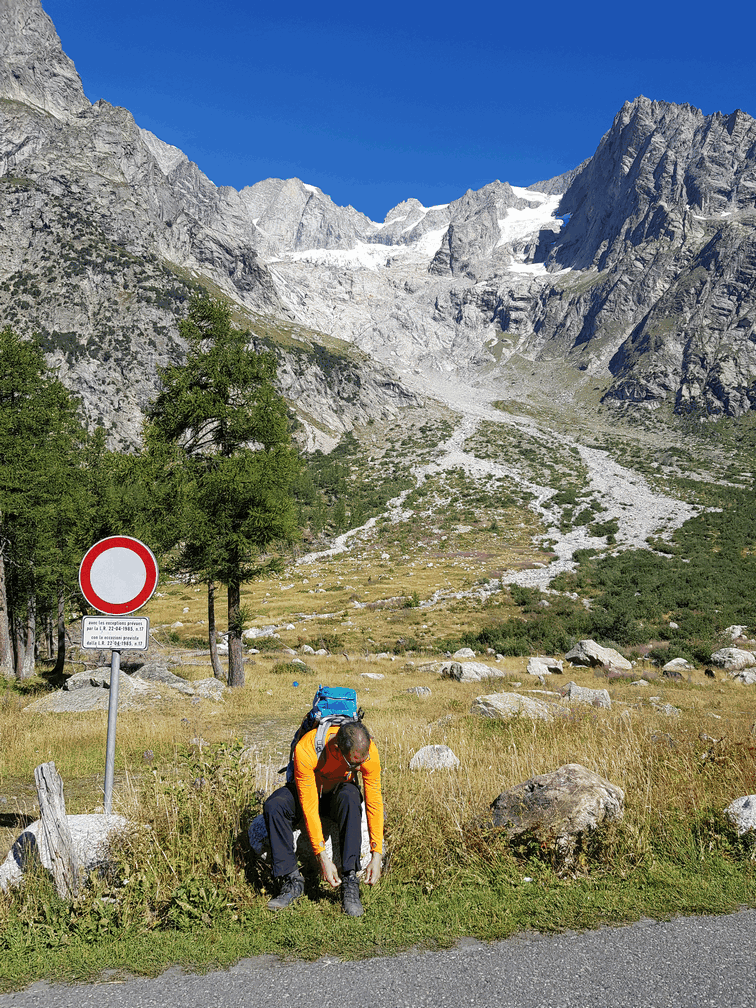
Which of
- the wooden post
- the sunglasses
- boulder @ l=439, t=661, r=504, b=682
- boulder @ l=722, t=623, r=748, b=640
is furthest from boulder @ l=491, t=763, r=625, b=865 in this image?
boulder @ l=722, t=623, r=748, b=640

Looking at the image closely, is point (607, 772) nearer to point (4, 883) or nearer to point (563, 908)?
point (563, 908)

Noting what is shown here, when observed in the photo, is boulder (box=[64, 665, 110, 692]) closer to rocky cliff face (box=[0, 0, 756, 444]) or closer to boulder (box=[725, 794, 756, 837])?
boulder (box=[725, 794, 756, 837])

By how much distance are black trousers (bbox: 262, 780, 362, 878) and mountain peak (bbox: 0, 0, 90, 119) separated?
21845 cm

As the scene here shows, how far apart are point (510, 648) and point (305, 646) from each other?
10289mm

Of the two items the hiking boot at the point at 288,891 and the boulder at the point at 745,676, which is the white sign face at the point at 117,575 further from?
the boulder at the point at 745,676

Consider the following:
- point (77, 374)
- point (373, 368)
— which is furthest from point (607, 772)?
point (373, 368)

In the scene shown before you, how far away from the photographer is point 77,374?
322ft

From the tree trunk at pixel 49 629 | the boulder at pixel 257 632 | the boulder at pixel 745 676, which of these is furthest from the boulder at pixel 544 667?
the tree trunk at pixel 49 629

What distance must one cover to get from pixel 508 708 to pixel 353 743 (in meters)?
8.67

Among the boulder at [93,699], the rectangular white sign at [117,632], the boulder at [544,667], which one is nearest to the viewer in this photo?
the rectangular white sign at [117,632]

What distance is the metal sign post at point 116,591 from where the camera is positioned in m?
5.42

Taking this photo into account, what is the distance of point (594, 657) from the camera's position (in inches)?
896

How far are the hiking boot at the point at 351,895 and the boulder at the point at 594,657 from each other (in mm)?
20207

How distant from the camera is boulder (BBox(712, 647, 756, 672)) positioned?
67.6 feet
